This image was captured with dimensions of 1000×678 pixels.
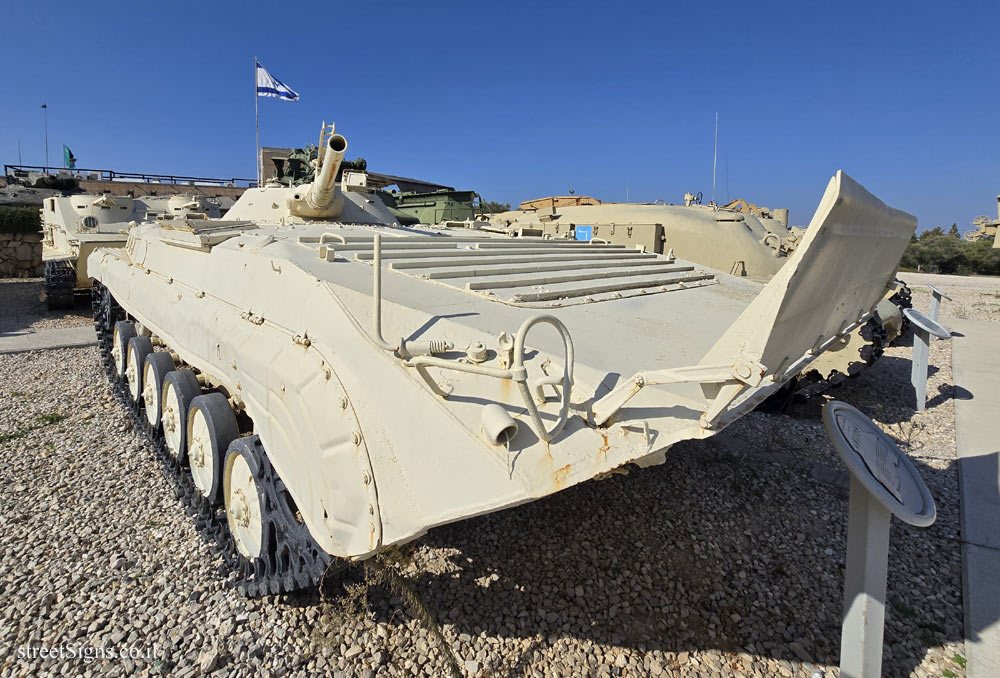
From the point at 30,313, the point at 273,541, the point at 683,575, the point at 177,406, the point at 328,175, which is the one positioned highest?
the point at 328,175

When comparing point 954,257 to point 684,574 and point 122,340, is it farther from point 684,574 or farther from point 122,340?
point 122,340

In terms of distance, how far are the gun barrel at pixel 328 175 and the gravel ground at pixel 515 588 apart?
268 cm

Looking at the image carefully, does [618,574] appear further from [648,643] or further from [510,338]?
[510,338]

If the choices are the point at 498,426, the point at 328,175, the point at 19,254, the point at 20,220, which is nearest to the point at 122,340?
the point at 328,175

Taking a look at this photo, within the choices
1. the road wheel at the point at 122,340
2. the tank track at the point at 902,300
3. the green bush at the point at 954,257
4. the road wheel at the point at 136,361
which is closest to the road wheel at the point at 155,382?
the road wheel at the point at 136,361

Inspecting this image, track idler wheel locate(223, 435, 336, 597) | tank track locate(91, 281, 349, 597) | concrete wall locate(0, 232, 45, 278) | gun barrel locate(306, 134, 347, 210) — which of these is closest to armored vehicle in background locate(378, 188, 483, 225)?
concrete wall locate(0, 232, 45, 278)

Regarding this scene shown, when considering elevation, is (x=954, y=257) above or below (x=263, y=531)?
above

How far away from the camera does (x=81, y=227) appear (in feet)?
40.7

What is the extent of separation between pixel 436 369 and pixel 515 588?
1.70 m

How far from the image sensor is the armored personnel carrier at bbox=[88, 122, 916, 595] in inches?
72.2

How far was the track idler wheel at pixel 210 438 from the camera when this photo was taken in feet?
11.2

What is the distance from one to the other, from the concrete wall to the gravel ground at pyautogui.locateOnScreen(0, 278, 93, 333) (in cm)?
330

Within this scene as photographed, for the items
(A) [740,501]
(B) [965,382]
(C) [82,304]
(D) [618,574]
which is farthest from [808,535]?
(C) [82,304]

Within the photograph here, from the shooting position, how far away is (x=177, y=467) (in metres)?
4.31
